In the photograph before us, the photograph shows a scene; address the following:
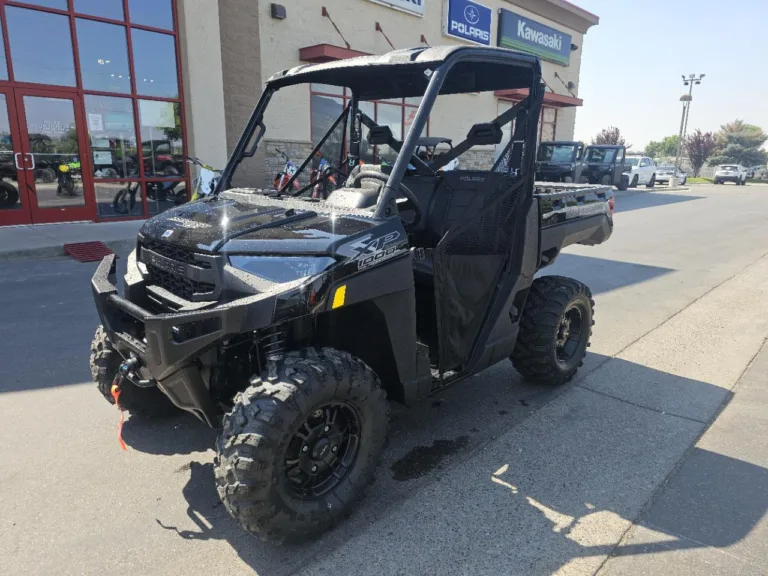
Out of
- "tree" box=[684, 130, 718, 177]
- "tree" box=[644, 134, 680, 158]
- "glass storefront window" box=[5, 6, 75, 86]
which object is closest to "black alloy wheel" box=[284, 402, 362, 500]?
"glass storefront window" box=[5, 6, 75, 86]

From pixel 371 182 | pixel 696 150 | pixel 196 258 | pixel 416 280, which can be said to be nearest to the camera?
pixel 196 258

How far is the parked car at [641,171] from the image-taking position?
30.7 meters

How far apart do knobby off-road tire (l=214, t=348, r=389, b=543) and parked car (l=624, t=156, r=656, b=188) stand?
31.3m

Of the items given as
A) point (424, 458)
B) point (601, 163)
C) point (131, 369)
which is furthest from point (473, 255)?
point (601, 163)

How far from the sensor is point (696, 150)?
2467 inches

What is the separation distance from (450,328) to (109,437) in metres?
2.18

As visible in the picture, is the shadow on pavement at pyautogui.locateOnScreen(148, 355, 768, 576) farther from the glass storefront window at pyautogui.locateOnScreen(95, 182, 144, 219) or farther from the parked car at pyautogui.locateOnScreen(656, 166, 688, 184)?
the parked car at pyautogui.locateOnScreen(656, 166, 688, 184)

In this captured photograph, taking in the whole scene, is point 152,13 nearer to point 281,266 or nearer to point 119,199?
point 119,199

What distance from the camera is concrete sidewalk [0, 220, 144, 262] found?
858 centimetres

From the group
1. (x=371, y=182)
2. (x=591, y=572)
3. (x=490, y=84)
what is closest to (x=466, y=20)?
(x=490, y=84)

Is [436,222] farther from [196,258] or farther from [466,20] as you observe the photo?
[466,20]

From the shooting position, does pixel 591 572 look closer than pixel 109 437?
Yes

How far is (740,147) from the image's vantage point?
6894 centimetres

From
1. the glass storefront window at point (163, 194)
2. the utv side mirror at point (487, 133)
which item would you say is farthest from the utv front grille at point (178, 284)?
the glass storefront window at point (163, 194)
